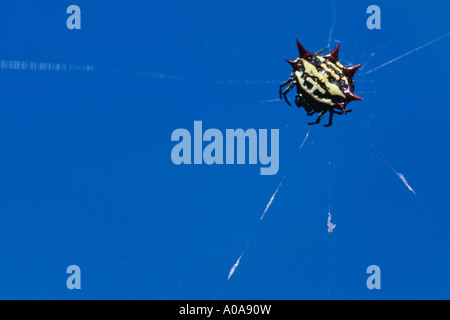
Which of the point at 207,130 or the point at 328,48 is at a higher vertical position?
the point at 328,48

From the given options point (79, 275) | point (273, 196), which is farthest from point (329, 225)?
point (79, 275)

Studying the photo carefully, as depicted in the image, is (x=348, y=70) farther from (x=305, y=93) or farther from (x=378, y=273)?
(x=378, y=273)

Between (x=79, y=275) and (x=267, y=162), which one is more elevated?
(x=267, y=162)
